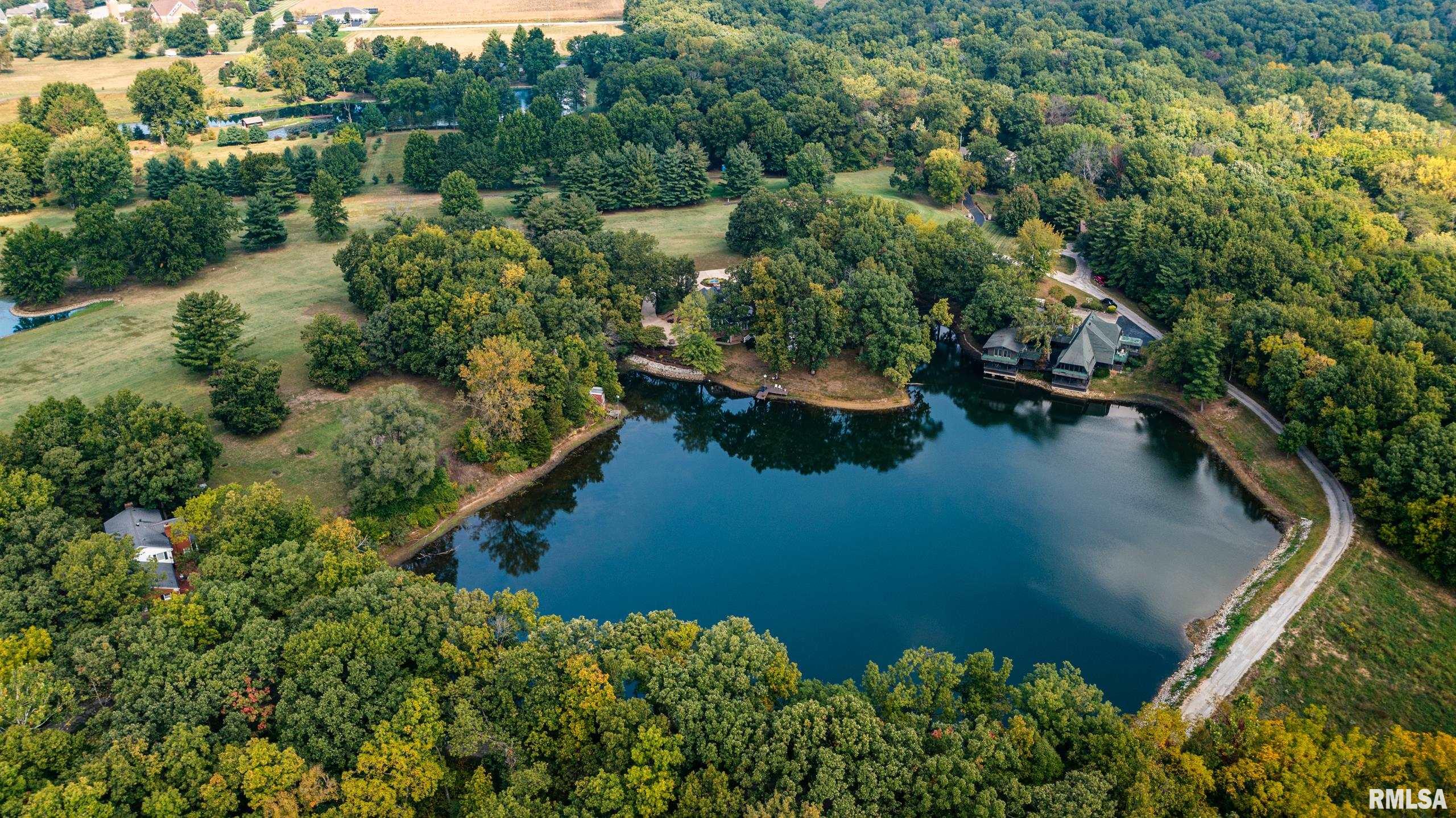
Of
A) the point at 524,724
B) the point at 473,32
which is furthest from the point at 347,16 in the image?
the point at 524,724

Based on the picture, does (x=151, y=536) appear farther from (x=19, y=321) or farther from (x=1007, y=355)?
(x=1007, y=355)

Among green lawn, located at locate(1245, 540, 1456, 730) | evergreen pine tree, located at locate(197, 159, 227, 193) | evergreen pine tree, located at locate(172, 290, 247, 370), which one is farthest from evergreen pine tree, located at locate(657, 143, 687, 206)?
green lawn, located at locate(1245, 540, 1456, 730)

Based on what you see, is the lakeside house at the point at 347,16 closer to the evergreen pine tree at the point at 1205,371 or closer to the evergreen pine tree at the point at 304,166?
the evergreen pine tree at the point at 304,166

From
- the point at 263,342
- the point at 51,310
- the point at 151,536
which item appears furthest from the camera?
the point at 51,310

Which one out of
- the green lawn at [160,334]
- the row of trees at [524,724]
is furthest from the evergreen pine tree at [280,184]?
the row of trees at [524,724]

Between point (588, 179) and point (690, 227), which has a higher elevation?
point (588, 179)

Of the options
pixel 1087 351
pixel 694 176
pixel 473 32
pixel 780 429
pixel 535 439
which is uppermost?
pixel 473 32

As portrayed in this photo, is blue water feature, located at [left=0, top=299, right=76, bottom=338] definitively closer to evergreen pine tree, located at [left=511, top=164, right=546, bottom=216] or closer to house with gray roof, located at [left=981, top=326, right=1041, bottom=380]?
evergreen pine tree, located at [left=511, top=164, right=546, bottom=216]

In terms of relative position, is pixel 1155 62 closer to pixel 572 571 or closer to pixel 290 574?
pixel 572 571
